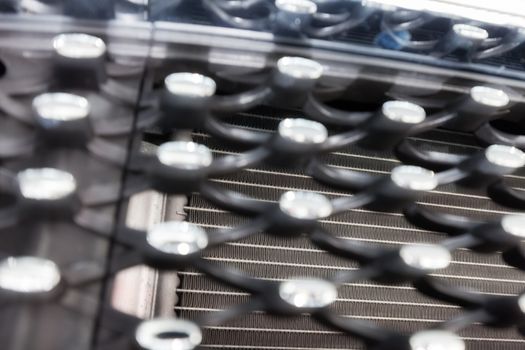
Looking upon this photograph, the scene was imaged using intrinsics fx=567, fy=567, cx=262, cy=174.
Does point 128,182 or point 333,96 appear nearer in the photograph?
point 128,182

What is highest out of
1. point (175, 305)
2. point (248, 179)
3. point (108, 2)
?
point (108, 2)

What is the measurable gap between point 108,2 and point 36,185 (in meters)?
0.26

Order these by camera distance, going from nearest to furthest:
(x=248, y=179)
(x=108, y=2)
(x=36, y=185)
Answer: (x=36, y=185) → (x=108, y=2) → (x=248, y=179)

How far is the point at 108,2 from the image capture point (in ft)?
2.16

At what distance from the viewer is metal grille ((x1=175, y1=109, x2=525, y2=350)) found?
671 mm

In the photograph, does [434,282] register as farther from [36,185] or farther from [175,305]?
[36,185]

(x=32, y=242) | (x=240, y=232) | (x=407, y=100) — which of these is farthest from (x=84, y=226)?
(x=407, y=100)

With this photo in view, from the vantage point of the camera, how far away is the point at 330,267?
73cm

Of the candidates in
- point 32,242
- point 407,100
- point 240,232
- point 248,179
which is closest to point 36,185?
point 32,242

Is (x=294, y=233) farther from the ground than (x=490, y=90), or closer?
closer

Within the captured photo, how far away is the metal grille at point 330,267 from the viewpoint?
671mm

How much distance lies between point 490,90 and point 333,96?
0.20m

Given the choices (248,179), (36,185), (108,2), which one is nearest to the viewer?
(36,185)

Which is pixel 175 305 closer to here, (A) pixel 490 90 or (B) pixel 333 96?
(B) pixel 333 96
